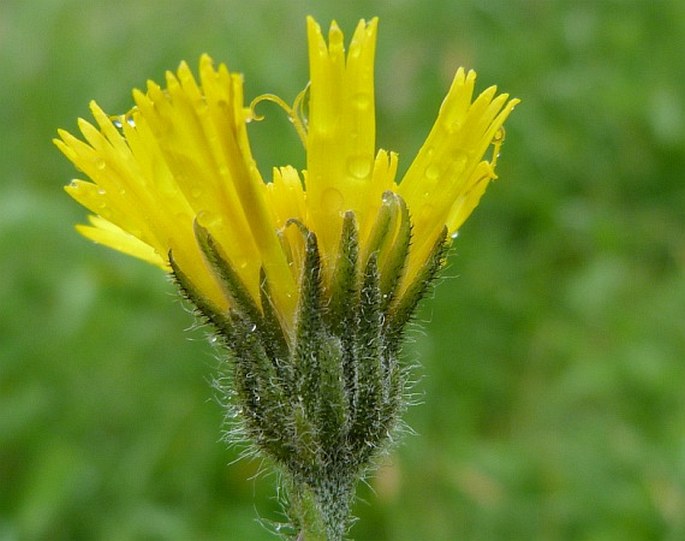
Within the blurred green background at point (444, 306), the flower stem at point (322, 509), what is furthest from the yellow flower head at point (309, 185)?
the blurred green background at point (444, 306)

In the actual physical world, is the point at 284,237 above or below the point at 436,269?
above

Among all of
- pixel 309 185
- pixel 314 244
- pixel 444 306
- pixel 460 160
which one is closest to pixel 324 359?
pixel 314 244

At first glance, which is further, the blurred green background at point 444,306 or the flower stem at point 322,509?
the blurred green background at point 444,306

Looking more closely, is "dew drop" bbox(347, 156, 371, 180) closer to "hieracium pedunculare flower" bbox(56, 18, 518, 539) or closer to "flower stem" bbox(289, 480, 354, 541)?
"hieracium pedunculare flower" bbox(56, 18, 518, 539)

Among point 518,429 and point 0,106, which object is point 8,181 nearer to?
point 0,106

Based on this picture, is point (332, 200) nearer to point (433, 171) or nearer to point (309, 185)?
point (309, 185)

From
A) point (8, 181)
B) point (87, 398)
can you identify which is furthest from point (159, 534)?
point (8, 181)

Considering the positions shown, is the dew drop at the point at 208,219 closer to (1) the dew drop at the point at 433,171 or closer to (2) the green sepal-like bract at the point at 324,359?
(2) the green sepal-like bract at the point at 324,359

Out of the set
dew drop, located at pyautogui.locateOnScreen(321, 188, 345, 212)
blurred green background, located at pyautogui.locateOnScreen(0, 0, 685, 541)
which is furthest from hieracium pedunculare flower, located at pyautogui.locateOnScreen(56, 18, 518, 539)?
blurred green background, located at pyautogui.locateOnScreen(0, 0, 685, 541)
